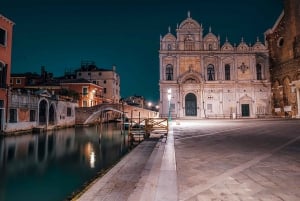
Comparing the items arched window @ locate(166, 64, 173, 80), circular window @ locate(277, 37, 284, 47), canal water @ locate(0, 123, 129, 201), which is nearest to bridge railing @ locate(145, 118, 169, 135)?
canal water @ locate(0, 123, 129, 201)

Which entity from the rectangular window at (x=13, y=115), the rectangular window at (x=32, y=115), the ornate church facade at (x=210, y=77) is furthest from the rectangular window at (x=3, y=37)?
the ornate church facade at (x=210, y=77)

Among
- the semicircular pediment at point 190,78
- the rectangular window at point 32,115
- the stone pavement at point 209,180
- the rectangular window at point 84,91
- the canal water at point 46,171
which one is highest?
the semicircular pediment at point 190,78

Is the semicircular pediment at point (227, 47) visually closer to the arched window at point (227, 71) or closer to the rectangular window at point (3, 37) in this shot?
the arched window at point (227, 71)

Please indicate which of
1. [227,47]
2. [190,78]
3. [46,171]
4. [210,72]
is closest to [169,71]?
[190,78]

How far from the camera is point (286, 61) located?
98.8ft

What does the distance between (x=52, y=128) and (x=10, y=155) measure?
15.7m

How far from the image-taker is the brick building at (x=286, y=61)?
2796 cm

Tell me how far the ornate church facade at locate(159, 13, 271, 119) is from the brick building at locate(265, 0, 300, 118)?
3.95ft

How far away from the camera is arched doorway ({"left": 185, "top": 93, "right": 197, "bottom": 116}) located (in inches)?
1335

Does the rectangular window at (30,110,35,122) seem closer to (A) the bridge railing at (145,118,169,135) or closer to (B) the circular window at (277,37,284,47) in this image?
(A) the bridge railing at (145,118,169,135)

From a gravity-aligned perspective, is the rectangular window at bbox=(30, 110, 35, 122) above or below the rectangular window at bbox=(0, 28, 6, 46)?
below

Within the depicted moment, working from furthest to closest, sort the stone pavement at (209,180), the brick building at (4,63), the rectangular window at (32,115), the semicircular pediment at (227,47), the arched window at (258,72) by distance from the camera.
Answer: the semicircular pediment at (227,47)
the arched window at (258,72)
the rectangular window at (32,115)
the brick building at (4,63)
the stone pavement at (209,180)

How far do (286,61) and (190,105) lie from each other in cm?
1441

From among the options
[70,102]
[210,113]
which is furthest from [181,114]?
[70,102]
